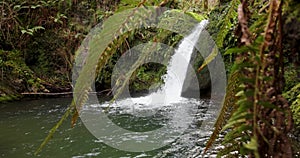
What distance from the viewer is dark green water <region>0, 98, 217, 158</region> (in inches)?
103

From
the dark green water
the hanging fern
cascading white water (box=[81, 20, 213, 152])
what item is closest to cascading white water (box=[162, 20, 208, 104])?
cascading white water (box=[81, 20, 213, 152])

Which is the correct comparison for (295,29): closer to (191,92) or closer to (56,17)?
(191,92)

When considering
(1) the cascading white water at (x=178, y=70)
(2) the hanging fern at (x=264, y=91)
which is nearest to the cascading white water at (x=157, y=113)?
(1) the cascading white water at (x=178, y=70)

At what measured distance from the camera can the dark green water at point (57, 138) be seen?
2.62 metres

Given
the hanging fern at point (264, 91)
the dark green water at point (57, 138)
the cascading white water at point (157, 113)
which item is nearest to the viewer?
the hanging fern at point (264, 91)

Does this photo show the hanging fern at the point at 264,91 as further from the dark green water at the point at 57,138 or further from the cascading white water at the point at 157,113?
the dark green water at the point at 57,138

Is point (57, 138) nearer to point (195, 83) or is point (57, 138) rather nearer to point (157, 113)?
point (157, 113)

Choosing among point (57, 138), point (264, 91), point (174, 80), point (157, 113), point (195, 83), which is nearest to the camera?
point (264, 91)

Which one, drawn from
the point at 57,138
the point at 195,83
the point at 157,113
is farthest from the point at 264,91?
the point at 195,83

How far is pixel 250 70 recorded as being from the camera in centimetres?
19

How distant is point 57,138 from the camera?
10.1 feet

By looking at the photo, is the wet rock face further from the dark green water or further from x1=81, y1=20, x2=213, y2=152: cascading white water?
the dark green water

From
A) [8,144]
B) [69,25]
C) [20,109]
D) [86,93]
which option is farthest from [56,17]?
[86,93]

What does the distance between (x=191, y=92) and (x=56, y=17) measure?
2.71m
